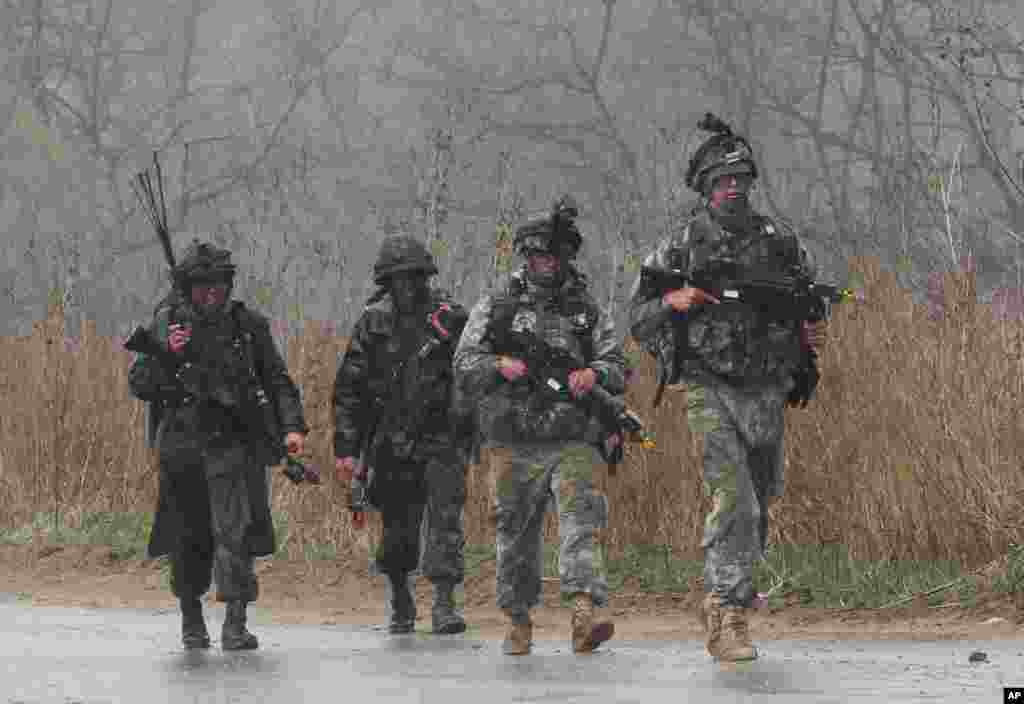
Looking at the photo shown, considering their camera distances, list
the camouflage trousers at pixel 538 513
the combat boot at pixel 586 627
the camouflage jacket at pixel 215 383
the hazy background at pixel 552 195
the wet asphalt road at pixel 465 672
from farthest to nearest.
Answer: the hazy background at pixel 552 195, the camouflage jacket at pixel 215 383, the camouflage trousers at pixel 538 513, the combat boot at pixel 586 627, the wet asphalt road at pixel 465 672

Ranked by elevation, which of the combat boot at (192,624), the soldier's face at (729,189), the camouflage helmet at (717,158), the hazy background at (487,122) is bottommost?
the combat boot at (192,624)

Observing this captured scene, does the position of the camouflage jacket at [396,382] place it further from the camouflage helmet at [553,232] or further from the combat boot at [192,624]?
the camouflage helmet at [553,232]

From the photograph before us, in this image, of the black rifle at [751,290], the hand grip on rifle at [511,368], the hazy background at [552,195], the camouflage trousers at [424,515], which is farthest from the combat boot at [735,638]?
the camouflage trousers at [424,515]

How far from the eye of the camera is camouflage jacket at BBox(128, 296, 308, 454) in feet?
36.8

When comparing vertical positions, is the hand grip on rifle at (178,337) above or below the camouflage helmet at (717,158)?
below

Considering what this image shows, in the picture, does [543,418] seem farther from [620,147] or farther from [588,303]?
[620,147]

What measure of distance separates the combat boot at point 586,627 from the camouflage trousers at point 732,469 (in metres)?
0.56

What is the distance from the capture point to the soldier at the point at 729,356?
1010 centimetres

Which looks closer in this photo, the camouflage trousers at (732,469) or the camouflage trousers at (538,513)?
the camouflage trousers at (732,469)

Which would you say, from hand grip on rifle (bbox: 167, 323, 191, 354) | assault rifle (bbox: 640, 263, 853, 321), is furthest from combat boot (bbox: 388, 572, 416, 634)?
assault rifle (bbox: 640, 263, 853, 321)

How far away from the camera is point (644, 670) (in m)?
9.78

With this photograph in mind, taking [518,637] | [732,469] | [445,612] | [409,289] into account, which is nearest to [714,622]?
[732,469]

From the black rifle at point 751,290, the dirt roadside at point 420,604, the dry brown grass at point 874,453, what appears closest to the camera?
the black rifle at point 751,290

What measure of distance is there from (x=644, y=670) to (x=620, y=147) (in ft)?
76.5
